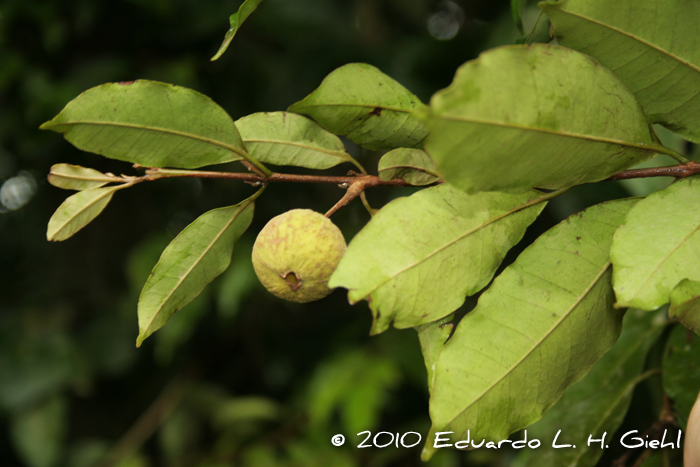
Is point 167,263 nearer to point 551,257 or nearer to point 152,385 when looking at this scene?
point 551,257

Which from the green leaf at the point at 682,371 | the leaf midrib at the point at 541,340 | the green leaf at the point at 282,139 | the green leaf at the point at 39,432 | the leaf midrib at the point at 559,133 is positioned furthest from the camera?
the green leaf at the point at 39,432

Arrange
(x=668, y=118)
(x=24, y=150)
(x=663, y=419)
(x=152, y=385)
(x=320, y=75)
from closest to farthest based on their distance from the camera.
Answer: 1. (x=668, y=118)
2. (x=663, y=419)
3. (x=320, y=75)
4. (x=24, y=150)
5. (x=152, y=385)

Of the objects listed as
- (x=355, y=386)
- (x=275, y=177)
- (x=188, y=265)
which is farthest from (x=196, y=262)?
(x=355, y=386)

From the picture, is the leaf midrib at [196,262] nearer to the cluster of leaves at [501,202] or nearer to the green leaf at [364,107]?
the cluster of leaves at [501,202]

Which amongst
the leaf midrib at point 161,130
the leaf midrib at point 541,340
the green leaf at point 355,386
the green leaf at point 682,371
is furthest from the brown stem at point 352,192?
the green leaf at point 355,386

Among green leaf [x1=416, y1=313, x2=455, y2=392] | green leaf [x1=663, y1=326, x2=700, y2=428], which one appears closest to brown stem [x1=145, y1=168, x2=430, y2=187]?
green leaf [x1=416, y1=313, x2=455, y2=392]

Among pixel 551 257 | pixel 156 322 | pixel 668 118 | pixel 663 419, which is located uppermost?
pixel 668 118

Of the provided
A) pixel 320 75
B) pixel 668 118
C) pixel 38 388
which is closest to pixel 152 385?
pixel 38 388
